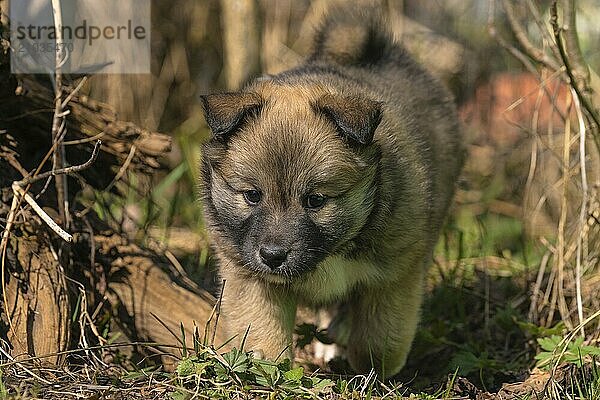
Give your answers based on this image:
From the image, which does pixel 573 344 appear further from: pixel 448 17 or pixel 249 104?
pixel 448 17

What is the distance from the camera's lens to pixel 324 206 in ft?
12.6

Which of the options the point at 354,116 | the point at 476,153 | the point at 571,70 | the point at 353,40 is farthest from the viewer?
the point at 476,153

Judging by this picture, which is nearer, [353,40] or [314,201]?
[314,201]

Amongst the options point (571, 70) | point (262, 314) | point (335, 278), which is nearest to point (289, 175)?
point (335, 278)

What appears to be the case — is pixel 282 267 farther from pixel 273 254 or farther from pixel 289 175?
pixel 289 175

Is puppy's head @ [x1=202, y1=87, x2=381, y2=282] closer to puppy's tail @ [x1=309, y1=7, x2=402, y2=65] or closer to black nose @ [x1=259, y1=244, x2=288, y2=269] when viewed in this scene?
black nose @ [x1=259, y1=244, x2=288, y2=269]

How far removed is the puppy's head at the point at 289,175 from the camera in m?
3.74

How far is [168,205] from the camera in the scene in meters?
7.12

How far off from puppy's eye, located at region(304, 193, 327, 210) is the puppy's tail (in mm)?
1643

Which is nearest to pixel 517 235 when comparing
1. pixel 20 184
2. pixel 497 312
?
pixel 497 312

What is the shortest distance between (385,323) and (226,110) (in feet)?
4.66

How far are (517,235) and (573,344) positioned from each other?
2996 millimetres

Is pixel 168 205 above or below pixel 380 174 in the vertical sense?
below

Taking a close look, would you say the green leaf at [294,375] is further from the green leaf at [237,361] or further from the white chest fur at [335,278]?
the white chest fur at [335,278]
